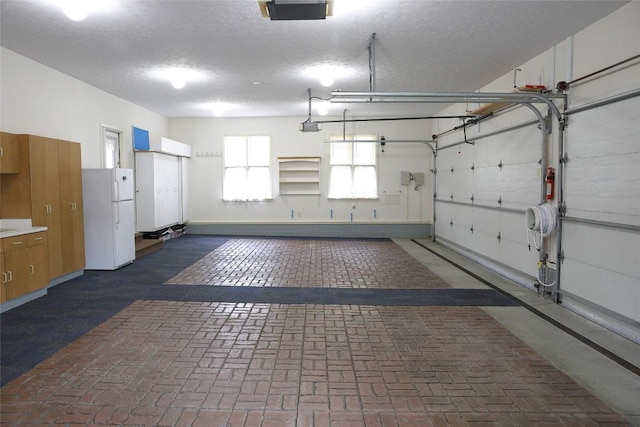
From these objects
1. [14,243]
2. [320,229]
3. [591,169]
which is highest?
[591,169]

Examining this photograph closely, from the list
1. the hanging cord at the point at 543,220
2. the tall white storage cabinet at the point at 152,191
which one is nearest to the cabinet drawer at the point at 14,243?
the tall white storage cabinet at the point at 152,191

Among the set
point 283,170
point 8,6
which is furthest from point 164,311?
point 283,170

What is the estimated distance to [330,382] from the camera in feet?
9.67

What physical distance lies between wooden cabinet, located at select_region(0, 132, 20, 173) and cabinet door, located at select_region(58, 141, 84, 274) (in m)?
0.65

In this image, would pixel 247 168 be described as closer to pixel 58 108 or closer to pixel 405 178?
pixel 405 178

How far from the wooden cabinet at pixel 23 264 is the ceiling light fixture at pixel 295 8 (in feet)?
12.8

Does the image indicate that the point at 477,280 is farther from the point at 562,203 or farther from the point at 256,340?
the point at 256,340

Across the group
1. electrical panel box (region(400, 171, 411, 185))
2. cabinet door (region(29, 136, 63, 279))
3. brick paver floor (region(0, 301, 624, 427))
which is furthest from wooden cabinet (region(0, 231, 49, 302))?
electrical panel box (region(400, 171, 411, 185))

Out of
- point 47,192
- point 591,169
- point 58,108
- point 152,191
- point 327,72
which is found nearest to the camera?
point 591,169

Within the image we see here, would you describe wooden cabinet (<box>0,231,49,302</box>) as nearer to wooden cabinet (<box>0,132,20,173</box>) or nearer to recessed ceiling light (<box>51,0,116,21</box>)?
wooden cabinet (<box>0,132,20,173</box>)

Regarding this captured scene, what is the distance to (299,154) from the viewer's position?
1092 centimetres

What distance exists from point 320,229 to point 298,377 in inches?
313

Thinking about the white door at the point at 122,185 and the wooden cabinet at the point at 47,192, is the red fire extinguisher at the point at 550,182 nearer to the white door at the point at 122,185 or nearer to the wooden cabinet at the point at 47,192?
the white door at the point at 122,185

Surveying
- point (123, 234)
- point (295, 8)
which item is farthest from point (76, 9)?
point (123, 234)
